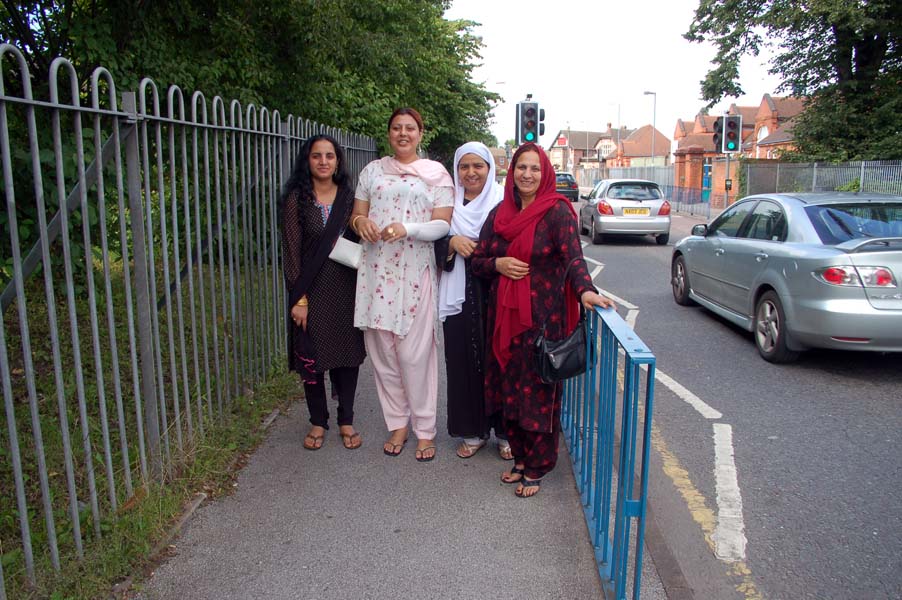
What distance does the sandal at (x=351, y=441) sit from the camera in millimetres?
4516

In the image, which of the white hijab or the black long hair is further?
the black long hair

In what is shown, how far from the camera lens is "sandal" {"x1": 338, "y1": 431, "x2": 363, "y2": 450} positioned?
4516mm


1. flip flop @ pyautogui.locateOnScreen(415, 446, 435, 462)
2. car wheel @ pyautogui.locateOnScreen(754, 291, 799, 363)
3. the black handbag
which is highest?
the black handbag

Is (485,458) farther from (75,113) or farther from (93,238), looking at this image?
(93,238)

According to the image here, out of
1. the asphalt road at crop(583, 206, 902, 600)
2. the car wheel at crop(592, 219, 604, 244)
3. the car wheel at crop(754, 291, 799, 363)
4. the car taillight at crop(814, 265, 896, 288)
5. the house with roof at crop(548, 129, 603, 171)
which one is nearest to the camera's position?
the asphalt road at crop(583, 206, 902, 600)

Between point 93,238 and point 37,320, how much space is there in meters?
1.94

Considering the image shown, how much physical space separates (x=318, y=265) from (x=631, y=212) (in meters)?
14.0

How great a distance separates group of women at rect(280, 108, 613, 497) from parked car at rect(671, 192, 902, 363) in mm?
3131

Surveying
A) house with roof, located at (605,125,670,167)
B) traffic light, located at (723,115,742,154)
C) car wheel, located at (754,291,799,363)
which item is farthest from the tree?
house with roof, located at (605,125,670,167)

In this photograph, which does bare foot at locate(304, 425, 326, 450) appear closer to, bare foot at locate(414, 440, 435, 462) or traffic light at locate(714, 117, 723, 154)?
bare foot at locate(414, 440, 435, 462)

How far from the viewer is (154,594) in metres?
2.92

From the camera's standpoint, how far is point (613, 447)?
3076mm

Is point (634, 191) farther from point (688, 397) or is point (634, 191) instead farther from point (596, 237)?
point (688, 397)

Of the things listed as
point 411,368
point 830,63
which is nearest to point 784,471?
point 411,368
